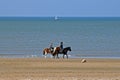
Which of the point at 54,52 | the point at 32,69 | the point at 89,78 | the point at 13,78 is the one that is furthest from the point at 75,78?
the point at 54,52

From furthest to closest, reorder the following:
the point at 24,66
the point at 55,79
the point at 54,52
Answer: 1. the point at 54,52
2. the point at 24,66
3. the point at 55,79

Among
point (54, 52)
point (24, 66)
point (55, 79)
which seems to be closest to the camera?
point (55, 79)

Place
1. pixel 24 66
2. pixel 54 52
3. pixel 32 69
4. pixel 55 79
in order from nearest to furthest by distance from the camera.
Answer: pixel 55 79, pixel 32 69, pixel 24 66, pixel 54 52

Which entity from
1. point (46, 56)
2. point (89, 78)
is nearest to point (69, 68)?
point (89, 78)

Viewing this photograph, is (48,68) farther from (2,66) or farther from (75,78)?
(75,78)

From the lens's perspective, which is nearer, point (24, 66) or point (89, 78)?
point (89, 78)

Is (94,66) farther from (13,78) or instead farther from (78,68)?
(13,78)

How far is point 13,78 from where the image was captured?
2241 cm

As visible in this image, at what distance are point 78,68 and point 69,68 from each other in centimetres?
52

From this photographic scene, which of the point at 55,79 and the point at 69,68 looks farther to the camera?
the point at 69,68

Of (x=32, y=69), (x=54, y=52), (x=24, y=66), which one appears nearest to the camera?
(x=32, y=69)

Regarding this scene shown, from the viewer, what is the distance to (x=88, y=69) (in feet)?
93.8

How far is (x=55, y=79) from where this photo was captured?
862 inches

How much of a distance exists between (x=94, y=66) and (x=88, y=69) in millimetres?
2051
